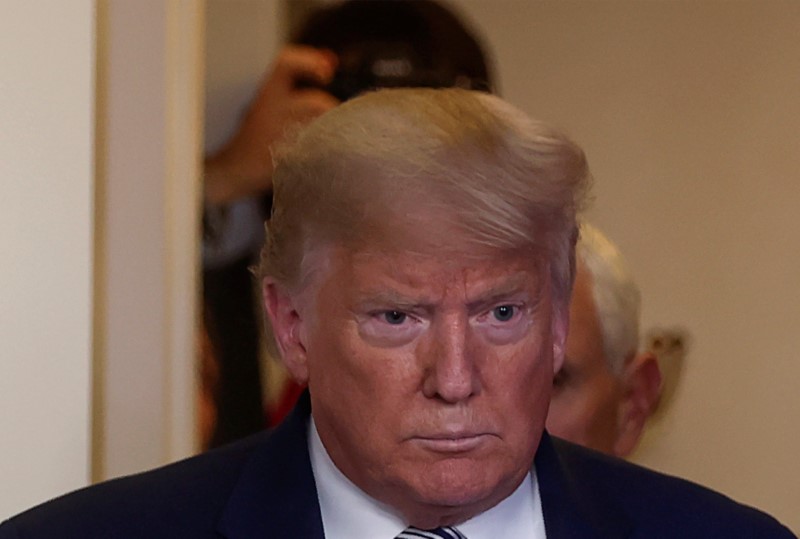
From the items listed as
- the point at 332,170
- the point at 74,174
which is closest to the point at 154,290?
the point at 74,174

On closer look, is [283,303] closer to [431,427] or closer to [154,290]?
[431,427]

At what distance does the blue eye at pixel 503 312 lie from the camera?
107cm

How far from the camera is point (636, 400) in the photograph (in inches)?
70.9

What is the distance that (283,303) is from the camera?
1.17 meters

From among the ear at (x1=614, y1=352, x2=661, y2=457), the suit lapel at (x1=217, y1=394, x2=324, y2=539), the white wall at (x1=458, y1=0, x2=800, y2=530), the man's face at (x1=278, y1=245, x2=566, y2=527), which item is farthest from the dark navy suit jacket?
the white wall at (x1=458, y1=0, x2=800, y2=530)

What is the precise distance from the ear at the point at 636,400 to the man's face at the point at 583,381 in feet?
0.22

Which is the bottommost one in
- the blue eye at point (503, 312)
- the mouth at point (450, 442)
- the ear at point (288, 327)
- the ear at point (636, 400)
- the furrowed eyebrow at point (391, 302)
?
the ear at point (636, 400)

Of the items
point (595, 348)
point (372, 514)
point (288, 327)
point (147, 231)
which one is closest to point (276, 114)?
point (147, 231)

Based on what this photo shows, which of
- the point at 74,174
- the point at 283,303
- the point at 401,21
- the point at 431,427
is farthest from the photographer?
the point at 401,21

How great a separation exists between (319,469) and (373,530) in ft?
0.29

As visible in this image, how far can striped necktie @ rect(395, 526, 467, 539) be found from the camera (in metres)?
1.14

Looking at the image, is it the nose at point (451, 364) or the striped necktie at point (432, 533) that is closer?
the nose at point (451, 364)

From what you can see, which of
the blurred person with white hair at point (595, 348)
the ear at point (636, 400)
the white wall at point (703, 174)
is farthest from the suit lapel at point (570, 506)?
the white wall at point (703, 174)

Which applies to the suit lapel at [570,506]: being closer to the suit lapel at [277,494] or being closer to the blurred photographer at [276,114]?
the suit lapel at [277,494]
